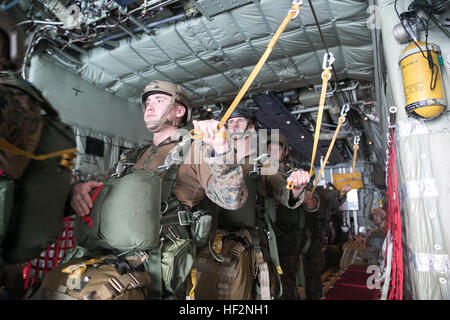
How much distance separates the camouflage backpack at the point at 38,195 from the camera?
1.02m

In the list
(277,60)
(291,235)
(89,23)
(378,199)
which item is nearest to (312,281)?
(291,235)

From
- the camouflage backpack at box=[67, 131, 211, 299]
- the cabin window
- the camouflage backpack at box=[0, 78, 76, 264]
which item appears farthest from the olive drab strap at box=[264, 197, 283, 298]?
the cabin window

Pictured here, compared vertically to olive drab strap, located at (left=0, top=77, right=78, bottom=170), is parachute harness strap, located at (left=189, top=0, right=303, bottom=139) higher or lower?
higher

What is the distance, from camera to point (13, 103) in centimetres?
98

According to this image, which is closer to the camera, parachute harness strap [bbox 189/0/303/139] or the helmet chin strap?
parachute harness strap [bbox 189/0/303/139]

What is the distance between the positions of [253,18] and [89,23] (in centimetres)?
215

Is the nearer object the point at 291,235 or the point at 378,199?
the point at 291,235

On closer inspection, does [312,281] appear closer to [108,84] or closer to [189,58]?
[189,58]

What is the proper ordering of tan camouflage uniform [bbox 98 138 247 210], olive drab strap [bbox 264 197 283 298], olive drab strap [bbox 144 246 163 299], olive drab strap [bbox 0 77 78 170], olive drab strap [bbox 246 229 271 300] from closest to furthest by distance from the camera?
olive drab strap [bbox 0 77 78 170] → olive drab strap [bbox 144 246 163 299] → tan camouflage uniform [bbox 98 138 247 210] → olive drab strap [bbox 246 229 271 300] → olive drab strap [bbox 264 197 283 298]

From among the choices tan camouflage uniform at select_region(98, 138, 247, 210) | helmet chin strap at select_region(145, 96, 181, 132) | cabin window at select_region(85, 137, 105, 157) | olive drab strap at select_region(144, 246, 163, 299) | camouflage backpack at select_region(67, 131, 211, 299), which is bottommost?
olive drab strap at select_region(144, 246, 163, 299)

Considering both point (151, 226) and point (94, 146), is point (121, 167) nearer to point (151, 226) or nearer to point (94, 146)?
point (151, 226)

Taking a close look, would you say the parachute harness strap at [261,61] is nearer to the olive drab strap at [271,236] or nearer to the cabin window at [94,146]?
the olive drab strap at [271,236]

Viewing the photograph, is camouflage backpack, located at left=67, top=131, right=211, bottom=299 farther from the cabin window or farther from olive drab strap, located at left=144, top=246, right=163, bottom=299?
the cabin window

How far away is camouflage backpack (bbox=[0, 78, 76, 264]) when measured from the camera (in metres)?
1.02
